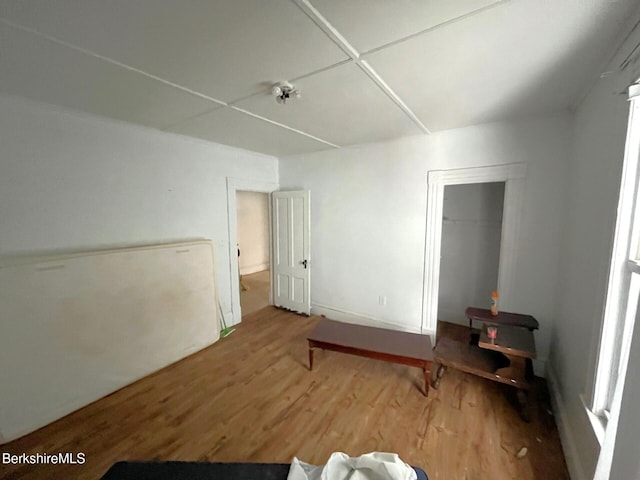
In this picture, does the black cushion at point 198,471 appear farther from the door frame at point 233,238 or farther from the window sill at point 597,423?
the door frame at point 233,238

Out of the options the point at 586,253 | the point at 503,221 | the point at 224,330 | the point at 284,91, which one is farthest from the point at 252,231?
the point at 586,253

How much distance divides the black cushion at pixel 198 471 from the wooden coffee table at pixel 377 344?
1074 millimetres

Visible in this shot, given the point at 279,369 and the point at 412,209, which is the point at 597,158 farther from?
the point at 279,369

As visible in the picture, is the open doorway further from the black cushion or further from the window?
the window

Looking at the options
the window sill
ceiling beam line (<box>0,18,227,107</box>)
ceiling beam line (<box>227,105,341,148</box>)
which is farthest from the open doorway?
the window sill

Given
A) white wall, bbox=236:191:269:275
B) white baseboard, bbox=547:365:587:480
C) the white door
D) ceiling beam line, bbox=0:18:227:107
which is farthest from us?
white wall, bbox=236:191:269:275

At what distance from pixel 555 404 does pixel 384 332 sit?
4.48 feet

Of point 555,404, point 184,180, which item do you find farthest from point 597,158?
point 184,180

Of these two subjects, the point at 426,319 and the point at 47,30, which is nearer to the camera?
the point at 47,30

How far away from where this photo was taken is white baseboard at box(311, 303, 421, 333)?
3.12m

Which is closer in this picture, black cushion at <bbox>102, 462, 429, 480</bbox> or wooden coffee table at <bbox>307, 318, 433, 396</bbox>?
black cushion at <bbox>102, 462, 429, 480</bbox>

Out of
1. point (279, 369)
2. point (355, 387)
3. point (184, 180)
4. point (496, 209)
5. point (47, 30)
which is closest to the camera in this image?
point (47, 30)

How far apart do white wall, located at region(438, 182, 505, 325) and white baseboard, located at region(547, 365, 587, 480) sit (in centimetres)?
135

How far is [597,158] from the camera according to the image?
1495 millimetres
